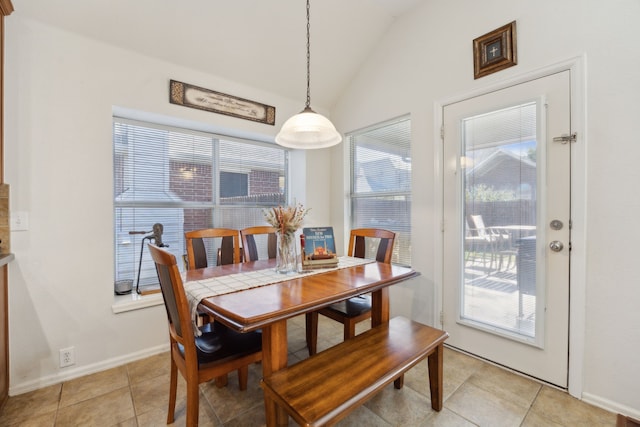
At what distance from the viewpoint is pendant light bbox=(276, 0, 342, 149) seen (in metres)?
1.85

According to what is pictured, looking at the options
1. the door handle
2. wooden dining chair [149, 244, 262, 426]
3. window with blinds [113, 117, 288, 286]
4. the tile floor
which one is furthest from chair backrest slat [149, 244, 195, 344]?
the door handle

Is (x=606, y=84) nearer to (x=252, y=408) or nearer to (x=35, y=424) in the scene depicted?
(x=252, y=408)

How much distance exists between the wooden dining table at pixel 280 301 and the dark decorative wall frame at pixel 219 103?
1593mm

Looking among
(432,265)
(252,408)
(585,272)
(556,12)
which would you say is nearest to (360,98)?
(556,12)

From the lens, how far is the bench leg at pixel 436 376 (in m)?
1.67

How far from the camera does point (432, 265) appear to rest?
256 centimetres

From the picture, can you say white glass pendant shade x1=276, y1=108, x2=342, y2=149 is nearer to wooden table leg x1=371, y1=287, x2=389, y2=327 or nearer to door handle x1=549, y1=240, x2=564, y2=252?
wooden table leg x1=371, y1=287, x2=389, y2=327

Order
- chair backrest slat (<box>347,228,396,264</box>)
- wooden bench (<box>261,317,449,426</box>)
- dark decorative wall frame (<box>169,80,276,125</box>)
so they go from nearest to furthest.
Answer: wooden bench (<box>261,317,449,426</box>), chair backrest slat (<box>347,228,396,264</box>), dark decorative wall frame (<box>169,80,276,125</box>)

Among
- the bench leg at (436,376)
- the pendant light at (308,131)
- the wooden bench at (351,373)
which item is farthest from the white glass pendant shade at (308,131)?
the bench leg at (436,376)

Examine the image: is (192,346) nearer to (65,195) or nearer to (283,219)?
(283,219)

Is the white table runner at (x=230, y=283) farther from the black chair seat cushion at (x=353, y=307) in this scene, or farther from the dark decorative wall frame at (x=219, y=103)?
the dark decorative wall frame at (x=219, y=103)

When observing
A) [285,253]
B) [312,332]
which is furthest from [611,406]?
[285,253]

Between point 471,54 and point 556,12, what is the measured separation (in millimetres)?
539

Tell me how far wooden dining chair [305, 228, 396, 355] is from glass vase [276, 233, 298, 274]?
49cm
